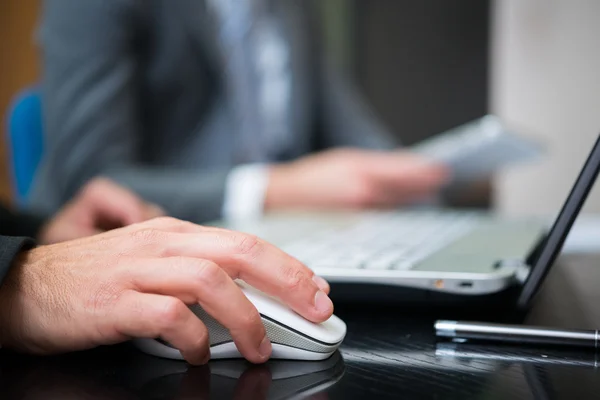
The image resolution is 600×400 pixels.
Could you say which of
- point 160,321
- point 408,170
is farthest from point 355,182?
point 160,321

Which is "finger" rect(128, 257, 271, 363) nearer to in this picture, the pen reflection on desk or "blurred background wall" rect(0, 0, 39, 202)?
Answer: the pen reflection on desk

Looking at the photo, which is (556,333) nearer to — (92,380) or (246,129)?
(92,380)

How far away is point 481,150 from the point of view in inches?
34.0

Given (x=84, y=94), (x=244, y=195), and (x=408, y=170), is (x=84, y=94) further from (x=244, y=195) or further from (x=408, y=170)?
(x=408, y=170)

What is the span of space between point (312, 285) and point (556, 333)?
14 cm

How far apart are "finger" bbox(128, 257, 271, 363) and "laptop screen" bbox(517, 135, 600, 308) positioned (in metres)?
0.17

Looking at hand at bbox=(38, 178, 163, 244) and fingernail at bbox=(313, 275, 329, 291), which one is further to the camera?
hand at bbox=(38, 178, 163, 244)

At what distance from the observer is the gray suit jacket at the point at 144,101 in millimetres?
1110

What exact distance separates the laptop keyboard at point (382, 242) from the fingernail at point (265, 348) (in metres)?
0.10

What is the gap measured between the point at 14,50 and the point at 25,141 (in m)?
1.35

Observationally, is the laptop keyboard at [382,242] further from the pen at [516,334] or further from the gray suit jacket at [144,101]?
the gray suit jacket at [144,101]

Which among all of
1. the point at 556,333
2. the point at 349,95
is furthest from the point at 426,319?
the point at 349,95

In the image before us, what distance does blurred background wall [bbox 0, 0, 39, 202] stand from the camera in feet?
7.44

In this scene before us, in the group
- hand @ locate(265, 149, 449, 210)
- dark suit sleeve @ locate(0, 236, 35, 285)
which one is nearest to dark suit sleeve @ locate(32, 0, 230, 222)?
hand @ locate(265, 149, 449, 210)
